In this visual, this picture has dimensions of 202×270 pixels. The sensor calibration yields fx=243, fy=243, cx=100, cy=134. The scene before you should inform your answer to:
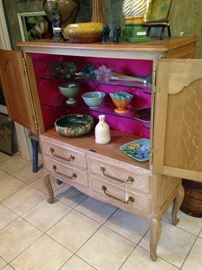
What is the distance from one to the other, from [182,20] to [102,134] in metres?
0.80

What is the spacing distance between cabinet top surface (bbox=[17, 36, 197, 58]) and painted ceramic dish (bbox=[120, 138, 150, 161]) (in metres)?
0.58

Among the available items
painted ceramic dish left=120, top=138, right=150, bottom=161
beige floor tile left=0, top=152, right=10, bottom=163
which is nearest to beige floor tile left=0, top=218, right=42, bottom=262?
painted ceramic dish left=120, top=138, right=150, bottom=161

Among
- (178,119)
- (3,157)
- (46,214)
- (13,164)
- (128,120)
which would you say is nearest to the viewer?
(178,119)

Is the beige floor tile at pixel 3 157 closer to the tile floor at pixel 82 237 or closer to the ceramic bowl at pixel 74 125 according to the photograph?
the tile floor at pixel 82 237

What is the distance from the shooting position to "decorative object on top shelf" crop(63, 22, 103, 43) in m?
1.25

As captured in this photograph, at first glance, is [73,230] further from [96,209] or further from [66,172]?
[66,172]

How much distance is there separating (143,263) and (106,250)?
9.8 inches

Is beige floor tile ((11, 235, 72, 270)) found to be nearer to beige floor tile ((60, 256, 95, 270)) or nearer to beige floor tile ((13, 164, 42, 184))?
beige floor tile ((60, 256, 95, 270))

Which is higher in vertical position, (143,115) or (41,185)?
(143,115)

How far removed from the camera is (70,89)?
1.71m

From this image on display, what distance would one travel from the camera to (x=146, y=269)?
145 cm

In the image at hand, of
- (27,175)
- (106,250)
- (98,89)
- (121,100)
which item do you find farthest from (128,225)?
(27,175)

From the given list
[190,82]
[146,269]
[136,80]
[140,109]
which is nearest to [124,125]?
[140,109]

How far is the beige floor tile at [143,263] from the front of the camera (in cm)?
146
